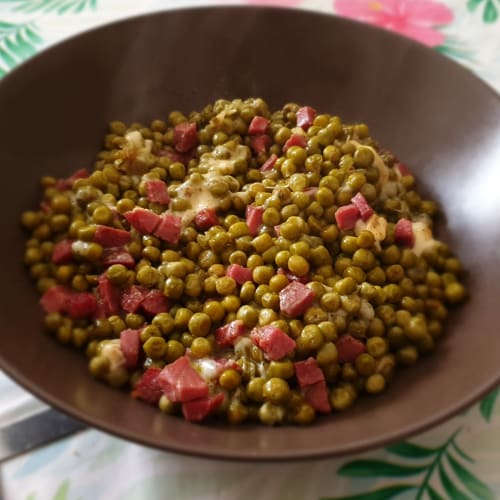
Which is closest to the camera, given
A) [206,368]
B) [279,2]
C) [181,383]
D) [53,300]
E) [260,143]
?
[181,383]

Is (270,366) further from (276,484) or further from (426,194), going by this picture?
(426,194)

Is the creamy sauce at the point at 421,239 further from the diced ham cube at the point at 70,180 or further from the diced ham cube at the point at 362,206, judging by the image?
the diced ham cube at the point at 70,180

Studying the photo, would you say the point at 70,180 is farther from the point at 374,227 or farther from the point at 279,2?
the point at 279,2

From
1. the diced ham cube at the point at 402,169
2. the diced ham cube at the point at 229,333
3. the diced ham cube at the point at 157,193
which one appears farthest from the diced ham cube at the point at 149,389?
the diced ham cube at the point at 402,169

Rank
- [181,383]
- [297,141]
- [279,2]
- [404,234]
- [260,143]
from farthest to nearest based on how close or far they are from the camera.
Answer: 1. [279,2]
2. [260,143]
3. [297,141]
4. [404,234]
5. [181,383]

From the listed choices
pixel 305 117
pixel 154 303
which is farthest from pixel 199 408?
pixel 305 117

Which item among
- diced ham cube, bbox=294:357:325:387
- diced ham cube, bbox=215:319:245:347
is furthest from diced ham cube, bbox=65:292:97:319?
diced ham cube, bbox=294:357:325:387

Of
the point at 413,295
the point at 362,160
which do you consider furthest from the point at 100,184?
the point at 413,295
